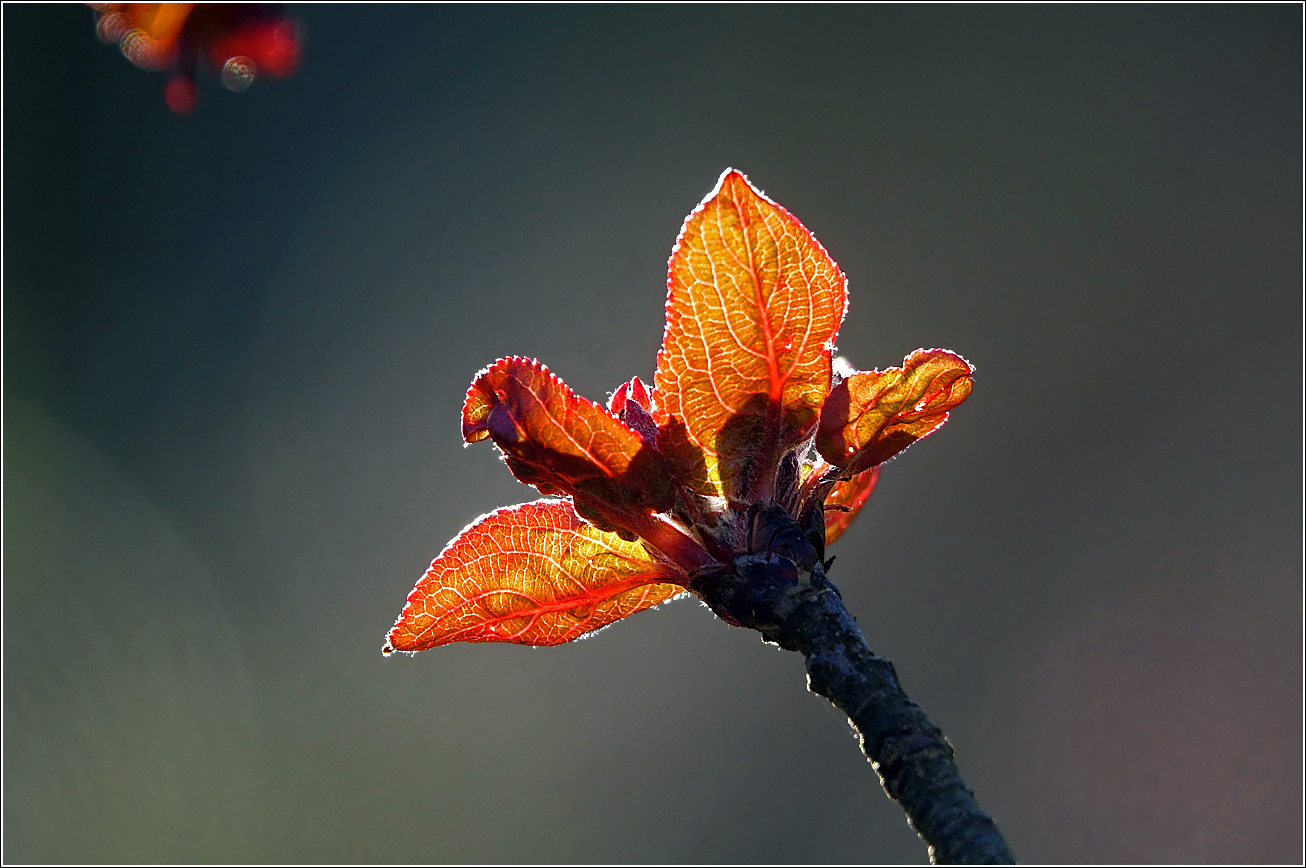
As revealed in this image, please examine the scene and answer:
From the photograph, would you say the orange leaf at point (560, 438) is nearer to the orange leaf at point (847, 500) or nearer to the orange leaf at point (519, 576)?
the orange leaf at point (519, 576)

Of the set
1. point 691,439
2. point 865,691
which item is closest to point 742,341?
point 691,439

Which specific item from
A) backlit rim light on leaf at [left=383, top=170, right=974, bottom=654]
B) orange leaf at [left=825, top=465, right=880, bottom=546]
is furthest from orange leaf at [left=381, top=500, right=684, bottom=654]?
orange leaf at [left=825, top=465, right=880, bottom=546]

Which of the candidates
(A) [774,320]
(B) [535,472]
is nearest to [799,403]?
(A) [774,320]

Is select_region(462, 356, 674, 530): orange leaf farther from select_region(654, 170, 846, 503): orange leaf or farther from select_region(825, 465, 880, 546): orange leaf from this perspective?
select_region(825, 465, 880, 546): orange leaf

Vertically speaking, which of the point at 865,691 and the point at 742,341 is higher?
the point at 742,341

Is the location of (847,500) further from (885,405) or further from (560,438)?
(560,438)

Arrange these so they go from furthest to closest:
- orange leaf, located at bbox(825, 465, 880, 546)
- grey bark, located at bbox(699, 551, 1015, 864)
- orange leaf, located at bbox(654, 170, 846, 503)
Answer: orange leaf, located at bbox(825, 465, 880, 546) → orange leaf, located at bbox(654, 170, 846, 503) → grey bark, located at bbox(699, 551, 1015, 864)
